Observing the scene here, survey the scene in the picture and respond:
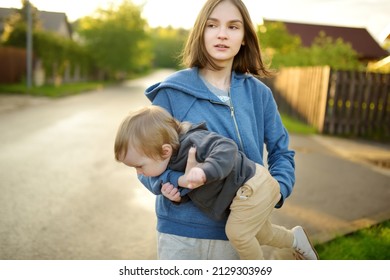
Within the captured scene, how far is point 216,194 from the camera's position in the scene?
5.59 ft

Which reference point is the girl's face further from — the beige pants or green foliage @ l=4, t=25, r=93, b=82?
green foliage @ l=4, t=25, r=93, b=82

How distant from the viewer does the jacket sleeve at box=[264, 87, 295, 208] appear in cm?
197

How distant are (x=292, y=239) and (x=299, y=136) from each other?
6.49 meters

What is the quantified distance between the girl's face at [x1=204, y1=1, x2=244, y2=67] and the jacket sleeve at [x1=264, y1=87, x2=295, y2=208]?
295mm

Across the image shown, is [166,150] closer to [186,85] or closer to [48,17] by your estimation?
[186,85]

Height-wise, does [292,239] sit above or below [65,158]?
above

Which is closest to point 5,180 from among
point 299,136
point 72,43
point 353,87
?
point 299,136

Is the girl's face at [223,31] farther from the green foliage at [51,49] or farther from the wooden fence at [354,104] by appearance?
the green foliage at [51,49]

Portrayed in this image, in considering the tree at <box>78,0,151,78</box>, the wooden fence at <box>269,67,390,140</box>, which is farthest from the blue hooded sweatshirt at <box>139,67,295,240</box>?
the tree at <box>78,0,151,78</box>

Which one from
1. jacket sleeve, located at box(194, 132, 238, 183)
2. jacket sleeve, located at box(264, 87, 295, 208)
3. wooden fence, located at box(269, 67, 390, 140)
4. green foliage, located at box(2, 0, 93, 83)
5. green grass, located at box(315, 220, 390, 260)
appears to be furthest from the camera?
green foliage, located at box(2, 0, 93, 83)

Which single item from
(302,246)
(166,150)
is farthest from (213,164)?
(302,246)

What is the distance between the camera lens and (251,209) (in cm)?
171

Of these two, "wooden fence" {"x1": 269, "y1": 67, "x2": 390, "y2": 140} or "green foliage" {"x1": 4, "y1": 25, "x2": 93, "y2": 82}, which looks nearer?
"wooden fence" {"x1": 269, "y1": 67, "x2": 390, "y2": 140}

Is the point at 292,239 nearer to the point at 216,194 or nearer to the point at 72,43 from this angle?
the point at 216,194
